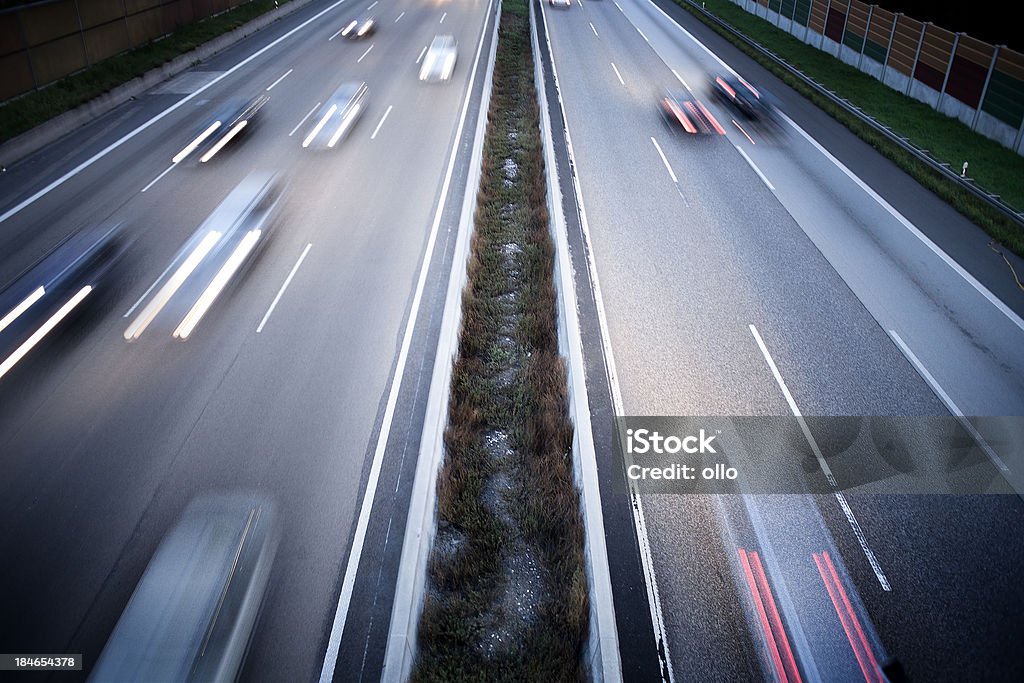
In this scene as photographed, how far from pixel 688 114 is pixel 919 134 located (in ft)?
25.4

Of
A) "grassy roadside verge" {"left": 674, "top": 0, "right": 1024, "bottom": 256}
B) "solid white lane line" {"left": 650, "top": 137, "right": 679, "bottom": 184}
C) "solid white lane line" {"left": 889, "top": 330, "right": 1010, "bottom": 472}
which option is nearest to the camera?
"solid white lane line" {"left": 889, "top": 330, "right": 1010, "bottom": 472}

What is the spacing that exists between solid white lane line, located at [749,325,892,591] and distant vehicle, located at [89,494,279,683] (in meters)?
7.48

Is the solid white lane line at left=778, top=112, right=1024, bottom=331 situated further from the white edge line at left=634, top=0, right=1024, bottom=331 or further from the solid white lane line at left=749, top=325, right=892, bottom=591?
the solid white lane line at left=749, top=325, right=892, bottom=591

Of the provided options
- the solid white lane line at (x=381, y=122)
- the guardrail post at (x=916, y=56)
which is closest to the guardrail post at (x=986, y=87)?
the guardrail post at (x=916, y=56)

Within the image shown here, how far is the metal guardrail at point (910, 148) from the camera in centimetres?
1748

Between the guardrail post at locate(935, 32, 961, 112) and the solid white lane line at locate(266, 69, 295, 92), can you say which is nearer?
the guardrail post at locate(935, 32, 961, 112)

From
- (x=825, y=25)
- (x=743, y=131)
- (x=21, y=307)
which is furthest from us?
(x=825, y=25)

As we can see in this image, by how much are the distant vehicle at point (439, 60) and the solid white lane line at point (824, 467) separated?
21920 millimetres

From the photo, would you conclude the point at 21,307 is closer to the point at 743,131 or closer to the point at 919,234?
the point at 919,234

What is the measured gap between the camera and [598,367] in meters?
12.0

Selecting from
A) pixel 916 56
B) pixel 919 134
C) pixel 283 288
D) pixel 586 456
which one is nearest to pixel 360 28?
pixel 916 56

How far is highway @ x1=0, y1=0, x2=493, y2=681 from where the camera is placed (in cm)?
812

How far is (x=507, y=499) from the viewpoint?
945 centimetres

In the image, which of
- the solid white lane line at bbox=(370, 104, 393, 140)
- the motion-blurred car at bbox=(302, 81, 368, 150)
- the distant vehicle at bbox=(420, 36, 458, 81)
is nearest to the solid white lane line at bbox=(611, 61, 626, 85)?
the distant vehicle at bbox=(420, 36, 458, 81)
